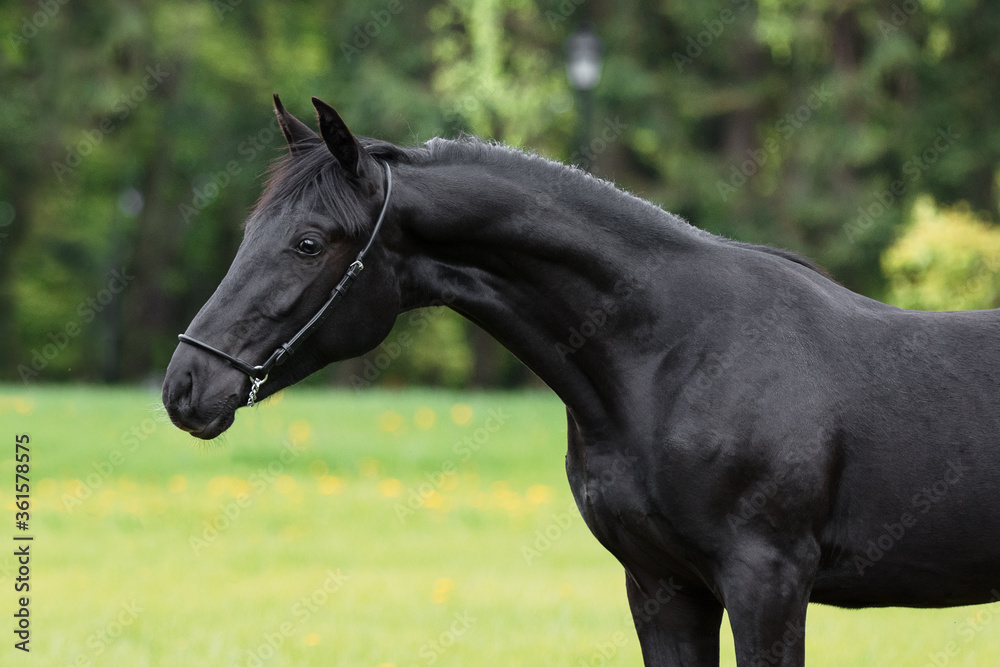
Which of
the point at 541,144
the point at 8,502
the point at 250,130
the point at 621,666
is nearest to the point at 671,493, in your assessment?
the point at 621,666

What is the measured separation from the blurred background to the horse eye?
10792 mm

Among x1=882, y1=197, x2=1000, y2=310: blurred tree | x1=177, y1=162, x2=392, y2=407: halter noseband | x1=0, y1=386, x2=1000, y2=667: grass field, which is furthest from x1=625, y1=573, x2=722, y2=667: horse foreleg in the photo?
x1=882, y1=197, x2=1000, y2=310: blurred tree

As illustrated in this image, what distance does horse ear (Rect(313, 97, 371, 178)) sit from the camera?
→ 2930mm

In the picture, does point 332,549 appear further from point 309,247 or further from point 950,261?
point 950,261

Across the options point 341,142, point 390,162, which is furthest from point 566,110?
point 341,142

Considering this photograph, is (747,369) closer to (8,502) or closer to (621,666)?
(621,666)

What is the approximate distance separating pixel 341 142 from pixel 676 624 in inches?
76.7

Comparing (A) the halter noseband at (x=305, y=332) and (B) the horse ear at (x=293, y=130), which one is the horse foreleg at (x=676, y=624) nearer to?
(A) the halter noseband at (x=305, y=332)

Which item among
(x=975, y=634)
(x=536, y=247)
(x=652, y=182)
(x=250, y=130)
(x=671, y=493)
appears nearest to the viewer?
(x=671, y=493)

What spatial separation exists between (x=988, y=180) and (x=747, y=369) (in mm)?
19322

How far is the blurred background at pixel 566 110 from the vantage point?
58.2 ft

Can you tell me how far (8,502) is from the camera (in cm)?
915

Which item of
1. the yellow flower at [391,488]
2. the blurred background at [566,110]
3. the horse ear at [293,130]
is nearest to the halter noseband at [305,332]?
the horse ear at [293,130]

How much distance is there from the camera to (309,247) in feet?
9.82
